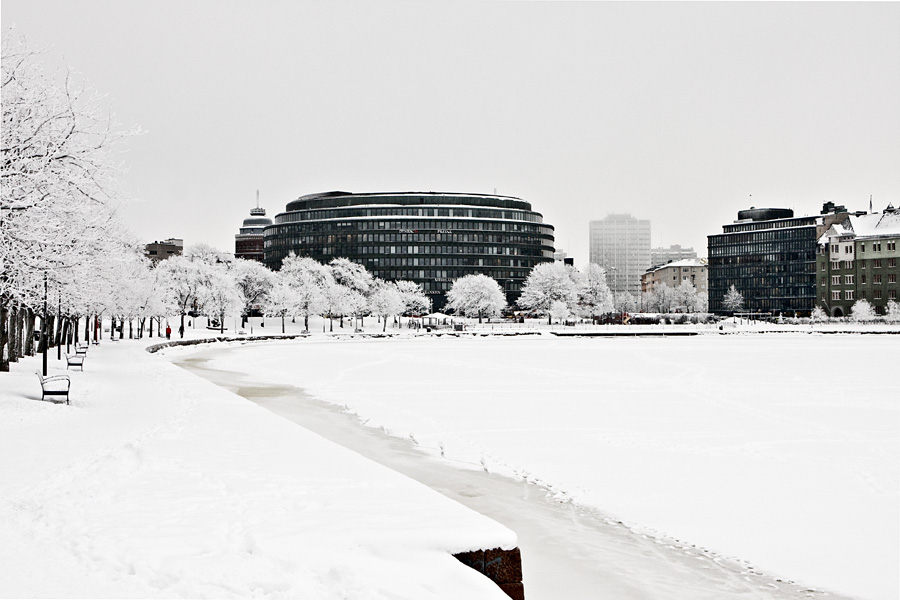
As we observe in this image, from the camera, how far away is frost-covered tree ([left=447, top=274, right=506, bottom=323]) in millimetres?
167625

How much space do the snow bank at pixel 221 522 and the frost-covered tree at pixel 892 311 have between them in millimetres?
144506

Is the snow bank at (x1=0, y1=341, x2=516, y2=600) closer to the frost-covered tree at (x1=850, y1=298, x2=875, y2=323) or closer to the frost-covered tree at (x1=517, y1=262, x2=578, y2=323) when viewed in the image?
the frost-covered tree at (x1=517, y1=262, x2=578, y2=323)

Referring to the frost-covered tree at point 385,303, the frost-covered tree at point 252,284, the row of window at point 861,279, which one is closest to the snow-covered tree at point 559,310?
the frost-covered tree at point 385,303

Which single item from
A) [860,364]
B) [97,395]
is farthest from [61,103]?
[860,364]

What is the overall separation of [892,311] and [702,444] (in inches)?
5893

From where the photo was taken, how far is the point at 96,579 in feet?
27.0

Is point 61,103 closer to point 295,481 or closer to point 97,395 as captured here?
point 97,395

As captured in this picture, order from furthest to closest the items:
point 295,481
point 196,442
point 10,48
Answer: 1. point 10,48
2. point 196,442
3. point 295,481

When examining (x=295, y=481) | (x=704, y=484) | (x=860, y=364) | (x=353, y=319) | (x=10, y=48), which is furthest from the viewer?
(x=353, y=319)

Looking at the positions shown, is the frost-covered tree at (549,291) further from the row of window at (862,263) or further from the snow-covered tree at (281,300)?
the row of window at (862,263)

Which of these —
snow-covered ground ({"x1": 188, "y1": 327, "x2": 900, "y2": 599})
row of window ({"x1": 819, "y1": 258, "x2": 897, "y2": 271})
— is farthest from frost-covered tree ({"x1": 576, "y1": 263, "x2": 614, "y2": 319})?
snow-covered ground ({"x1": 188, "y1": 327, "x2": 900, "y2": 599})

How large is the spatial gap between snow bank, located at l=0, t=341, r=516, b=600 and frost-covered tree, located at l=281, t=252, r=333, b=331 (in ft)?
363

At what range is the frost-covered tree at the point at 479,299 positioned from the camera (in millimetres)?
167625

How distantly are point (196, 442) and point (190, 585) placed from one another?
9.48 meters
